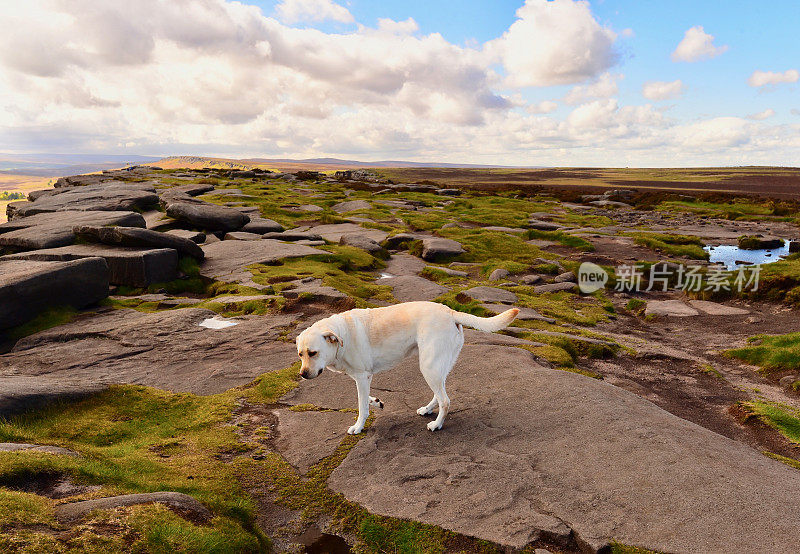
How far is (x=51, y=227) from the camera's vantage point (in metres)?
24.1

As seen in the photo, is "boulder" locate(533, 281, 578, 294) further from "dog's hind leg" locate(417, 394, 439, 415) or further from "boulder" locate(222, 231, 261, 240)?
"boulder" locate(222, 231, 261, 240)

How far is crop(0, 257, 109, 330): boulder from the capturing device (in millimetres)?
14133

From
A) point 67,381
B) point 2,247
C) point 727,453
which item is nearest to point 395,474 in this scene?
point 727,453

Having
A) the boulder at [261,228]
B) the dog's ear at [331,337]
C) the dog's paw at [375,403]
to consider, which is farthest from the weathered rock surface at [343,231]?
the dog's ear at [331,337]

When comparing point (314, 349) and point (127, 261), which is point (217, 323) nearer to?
point (127, 261)

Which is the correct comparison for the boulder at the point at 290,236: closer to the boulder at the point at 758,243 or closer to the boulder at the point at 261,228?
the boulder at the point at 261,228

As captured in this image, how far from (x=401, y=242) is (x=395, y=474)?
2740 centimetres

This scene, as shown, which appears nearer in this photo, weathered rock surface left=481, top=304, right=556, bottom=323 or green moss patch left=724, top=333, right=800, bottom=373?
green moss patch left=724, top=333, right=800, bottom=373

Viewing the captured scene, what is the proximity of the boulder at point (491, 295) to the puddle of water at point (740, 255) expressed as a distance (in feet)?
58.6

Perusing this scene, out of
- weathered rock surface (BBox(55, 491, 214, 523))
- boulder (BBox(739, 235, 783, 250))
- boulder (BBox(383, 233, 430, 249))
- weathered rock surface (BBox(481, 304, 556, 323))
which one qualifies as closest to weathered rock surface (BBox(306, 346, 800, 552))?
weathered rock surface (BBox(55, 491, 214, 523))

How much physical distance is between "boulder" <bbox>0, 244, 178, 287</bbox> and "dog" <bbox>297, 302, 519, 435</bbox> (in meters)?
15.2

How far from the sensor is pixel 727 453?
7898 millimetres

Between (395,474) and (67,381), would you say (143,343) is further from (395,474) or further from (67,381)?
(395,474)

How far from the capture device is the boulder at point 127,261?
19.5 m
